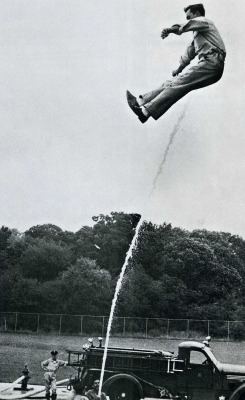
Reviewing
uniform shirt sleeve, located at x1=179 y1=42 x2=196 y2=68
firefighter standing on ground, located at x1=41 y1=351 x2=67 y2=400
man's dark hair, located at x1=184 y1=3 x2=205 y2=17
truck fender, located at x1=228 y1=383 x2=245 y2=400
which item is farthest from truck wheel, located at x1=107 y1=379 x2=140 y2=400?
man's dark hair, located at x1=184 y1=3 x2=205 y2=17

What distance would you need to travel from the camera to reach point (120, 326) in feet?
139

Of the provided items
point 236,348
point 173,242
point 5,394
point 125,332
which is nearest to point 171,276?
point 173,242

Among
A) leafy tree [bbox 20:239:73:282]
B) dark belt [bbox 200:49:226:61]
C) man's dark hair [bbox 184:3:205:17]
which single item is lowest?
leafy tree [bbox 20:239:73:282]

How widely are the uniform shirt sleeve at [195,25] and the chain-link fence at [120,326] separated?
27053 millimetres

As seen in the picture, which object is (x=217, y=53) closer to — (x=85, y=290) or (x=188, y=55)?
(x=188, y=55)

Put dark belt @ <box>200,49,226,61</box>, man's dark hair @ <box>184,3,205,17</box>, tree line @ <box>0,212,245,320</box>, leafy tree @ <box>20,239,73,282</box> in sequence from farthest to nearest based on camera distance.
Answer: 1. leafy tree @ <box>20,239,73,282</box>
2. tree line @ <box>0,212,245,320</box>
3. man's dark hair @ <box>184,3,205,17</box>
4. dark belt @ <box>200,49,226,61</box>

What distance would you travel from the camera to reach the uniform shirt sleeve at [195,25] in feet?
50.2

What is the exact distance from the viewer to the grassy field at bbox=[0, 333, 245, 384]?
3347 cm

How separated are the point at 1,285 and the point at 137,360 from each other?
2646 cm

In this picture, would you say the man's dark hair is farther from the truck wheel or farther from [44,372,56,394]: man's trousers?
[44,372,56,394]: man's trousers

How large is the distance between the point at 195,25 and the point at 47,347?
26351 millimetres

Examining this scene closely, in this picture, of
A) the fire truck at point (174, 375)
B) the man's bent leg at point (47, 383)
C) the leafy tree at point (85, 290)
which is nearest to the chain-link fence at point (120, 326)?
the leafy tree at point (85, 290)

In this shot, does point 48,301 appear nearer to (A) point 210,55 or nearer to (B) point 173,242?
(B) point 173,242

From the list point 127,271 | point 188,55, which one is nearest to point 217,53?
point 188,55
